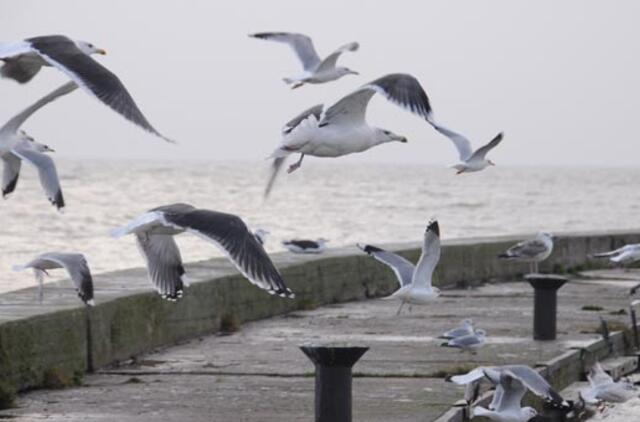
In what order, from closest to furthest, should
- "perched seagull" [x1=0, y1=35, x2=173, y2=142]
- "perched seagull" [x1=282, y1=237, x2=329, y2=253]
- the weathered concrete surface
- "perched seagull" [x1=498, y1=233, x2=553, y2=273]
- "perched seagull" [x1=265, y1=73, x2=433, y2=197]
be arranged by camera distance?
"perched seagull" [x1=0, y1=35, x2=173, y2=142]
the weathered concrete surface
"perched seagull" [x1=265, y1=73, x2=433, y2=197]
"perched seagull" [x1=282, y1=237, x2=329, y2=253]
"perched seagull" [x1=498, y1=233, x2=553, y2=273]

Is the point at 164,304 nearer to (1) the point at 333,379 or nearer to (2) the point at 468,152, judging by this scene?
(2) the point at 468,152

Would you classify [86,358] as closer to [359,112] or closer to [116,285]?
[116,285]

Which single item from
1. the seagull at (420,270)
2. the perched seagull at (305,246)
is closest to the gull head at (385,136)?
the seagull at (420,270)

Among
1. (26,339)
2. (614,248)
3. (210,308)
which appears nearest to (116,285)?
(210,308)

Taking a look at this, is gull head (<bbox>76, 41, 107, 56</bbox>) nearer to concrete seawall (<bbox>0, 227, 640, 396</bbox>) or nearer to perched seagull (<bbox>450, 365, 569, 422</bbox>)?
concrete seawall (<bbox>0, 227, 640, 396</bbox>)

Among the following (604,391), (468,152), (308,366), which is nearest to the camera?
(604,391)

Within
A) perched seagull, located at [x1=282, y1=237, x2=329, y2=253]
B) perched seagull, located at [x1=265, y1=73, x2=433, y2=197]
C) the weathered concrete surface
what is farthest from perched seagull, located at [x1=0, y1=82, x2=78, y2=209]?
perched seagull, located at [x1=282, y1=237, x2=329, y2=253]

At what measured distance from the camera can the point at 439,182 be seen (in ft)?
429

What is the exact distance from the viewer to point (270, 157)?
1109 cm

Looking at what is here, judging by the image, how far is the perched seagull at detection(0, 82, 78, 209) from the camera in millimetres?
10438

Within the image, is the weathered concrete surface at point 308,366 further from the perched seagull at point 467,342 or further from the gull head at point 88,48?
the gull head at point 88,48

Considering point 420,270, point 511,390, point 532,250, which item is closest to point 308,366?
point 420,270

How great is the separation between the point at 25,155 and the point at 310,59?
2.79 metres

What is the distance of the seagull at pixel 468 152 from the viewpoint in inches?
535
